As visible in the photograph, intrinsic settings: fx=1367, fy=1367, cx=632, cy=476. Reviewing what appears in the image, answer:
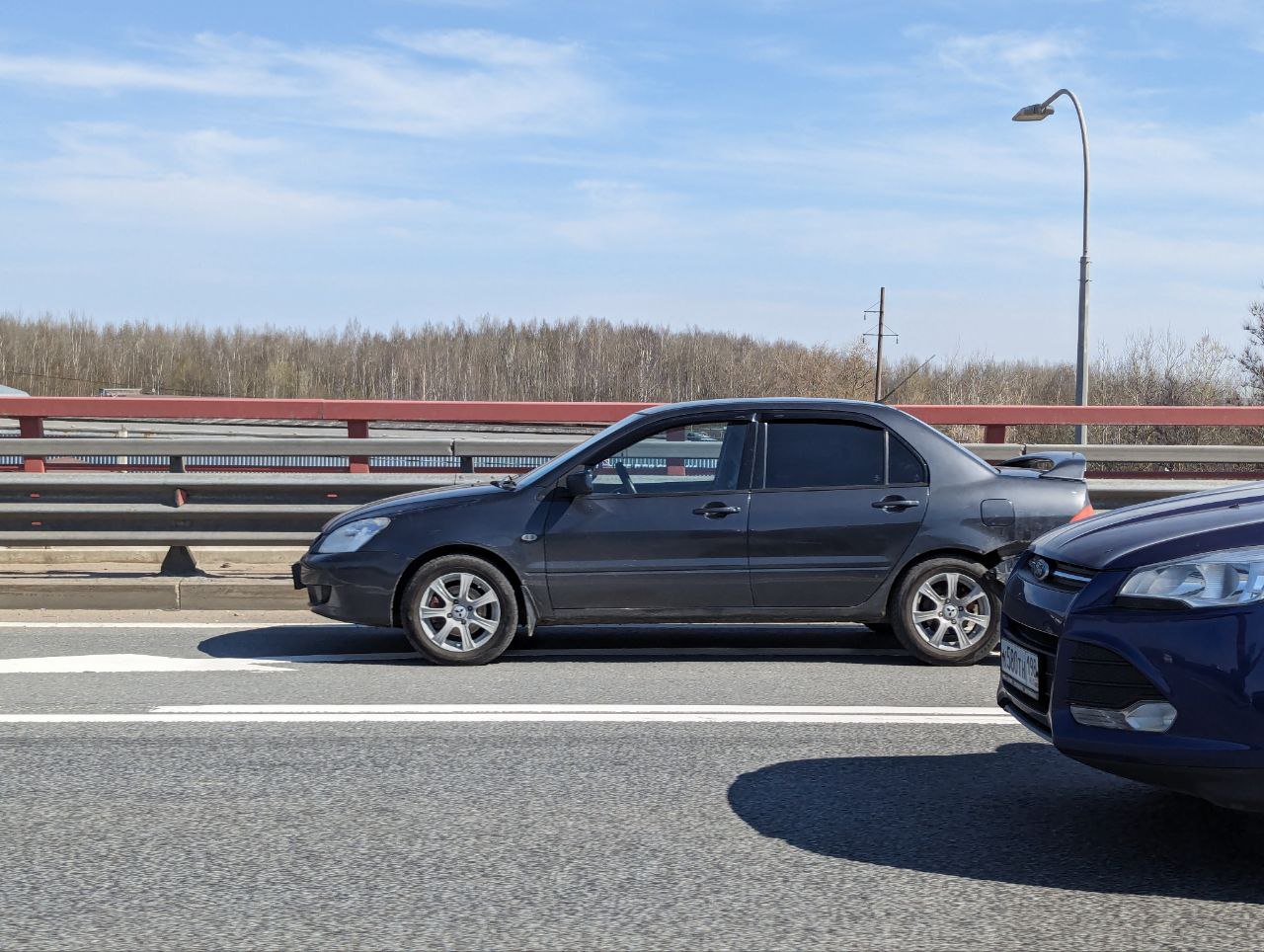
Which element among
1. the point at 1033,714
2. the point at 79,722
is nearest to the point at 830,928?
the point at 1033,714

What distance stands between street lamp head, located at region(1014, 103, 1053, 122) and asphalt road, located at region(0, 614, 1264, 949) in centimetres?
1521

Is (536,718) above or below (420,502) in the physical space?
below

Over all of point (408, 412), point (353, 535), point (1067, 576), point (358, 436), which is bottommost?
point (353, 535)

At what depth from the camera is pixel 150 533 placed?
32.1 ft

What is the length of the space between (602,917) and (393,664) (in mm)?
4137

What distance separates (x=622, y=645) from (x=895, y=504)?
1.86m

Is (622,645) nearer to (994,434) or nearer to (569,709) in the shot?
(569,709)

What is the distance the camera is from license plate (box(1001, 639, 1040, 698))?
167 inches

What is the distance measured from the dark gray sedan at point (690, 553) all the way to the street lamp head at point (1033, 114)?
1415 cm

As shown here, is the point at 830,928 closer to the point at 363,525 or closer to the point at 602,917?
the point at 602,917

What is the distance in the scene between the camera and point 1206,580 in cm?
377

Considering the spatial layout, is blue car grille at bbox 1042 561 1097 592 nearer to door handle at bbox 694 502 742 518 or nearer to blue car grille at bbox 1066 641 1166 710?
blue car grille at bbox 1066 641 1166 710

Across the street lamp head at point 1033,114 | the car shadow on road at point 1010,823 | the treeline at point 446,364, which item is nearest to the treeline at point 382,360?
the treeline at point 446,364

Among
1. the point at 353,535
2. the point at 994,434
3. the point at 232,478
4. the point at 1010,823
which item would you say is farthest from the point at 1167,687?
the point at 994,434
